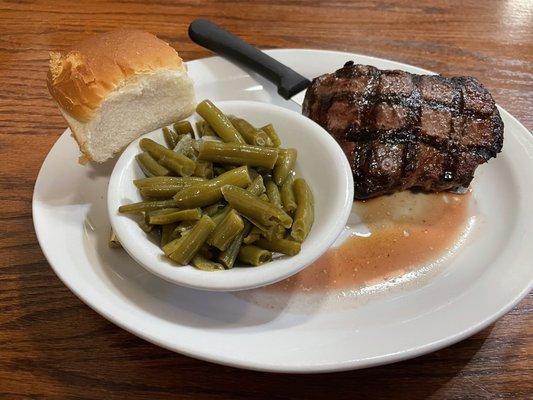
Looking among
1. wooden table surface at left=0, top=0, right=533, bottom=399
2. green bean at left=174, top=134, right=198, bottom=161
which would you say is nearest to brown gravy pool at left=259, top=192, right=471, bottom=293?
wooden table surface at left=0, top=0, right=533, bottom=399

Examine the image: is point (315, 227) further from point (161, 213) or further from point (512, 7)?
point (512, 7)

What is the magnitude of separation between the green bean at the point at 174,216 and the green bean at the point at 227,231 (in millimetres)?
92

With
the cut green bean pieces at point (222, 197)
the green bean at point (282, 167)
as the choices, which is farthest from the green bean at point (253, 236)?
the green bean at point (282, 167)

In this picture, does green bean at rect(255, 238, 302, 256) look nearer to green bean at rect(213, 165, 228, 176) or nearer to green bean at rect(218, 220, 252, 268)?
green bean at rect(218, 220, 252, 268)

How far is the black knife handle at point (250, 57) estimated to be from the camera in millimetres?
2676

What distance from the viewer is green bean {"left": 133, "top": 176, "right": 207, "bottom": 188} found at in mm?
1909

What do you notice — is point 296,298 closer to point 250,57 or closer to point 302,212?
point 302,212

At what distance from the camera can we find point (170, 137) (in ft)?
7.14

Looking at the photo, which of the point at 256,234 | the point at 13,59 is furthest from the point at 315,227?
the point at 13,59

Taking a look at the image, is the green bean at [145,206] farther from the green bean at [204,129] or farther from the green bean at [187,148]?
the green bean at [204,129]

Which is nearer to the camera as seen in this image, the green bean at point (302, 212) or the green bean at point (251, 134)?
the green bean at point (302, 212)

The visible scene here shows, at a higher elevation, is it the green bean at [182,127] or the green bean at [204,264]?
the green bean at [182,127]

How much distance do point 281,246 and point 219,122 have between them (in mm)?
638

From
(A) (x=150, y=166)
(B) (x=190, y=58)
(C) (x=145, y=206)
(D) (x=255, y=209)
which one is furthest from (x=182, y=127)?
(B) (x=190, y=58)
